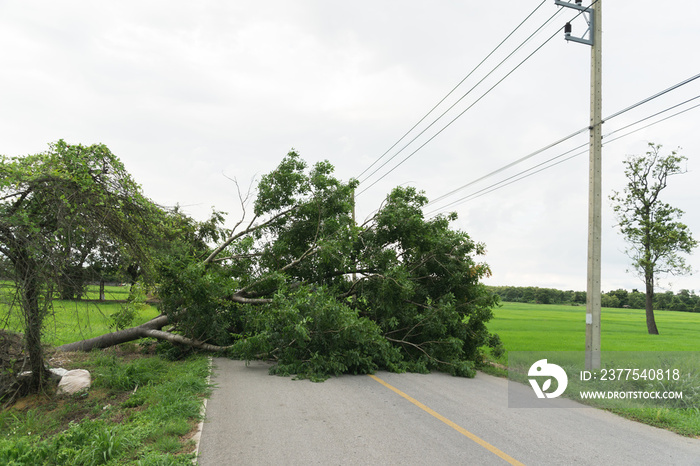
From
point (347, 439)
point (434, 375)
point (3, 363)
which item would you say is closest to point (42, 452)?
point (347, 439)

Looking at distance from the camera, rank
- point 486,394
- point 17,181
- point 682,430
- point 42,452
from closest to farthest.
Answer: point 42,452
point 682,430
point 17,181
point 486,394

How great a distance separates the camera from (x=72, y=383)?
9.66 m

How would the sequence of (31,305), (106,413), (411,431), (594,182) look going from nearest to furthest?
(411,431) < (106,413) < (31,305) < (594,182)

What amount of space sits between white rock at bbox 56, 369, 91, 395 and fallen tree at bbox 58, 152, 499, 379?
292 centimetres

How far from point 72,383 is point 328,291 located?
6.51 metres

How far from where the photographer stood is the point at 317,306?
1065 cm

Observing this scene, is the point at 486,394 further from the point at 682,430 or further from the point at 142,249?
the point at 142,249

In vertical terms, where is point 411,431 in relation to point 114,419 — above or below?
above

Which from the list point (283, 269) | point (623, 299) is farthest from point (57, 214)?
point (623, 299)

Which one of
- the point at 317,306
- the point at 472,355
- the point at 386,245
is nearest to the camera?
the point at 317,306

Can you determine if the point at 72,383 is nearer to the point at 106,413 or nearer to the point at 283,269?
the point at 106,413

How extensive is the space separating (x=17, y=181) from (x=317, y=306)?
633 centimetres

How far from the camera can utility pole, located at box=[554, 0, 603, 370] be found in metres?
Result: 10.2

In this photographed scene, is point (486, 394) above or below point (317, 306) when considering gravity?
below
